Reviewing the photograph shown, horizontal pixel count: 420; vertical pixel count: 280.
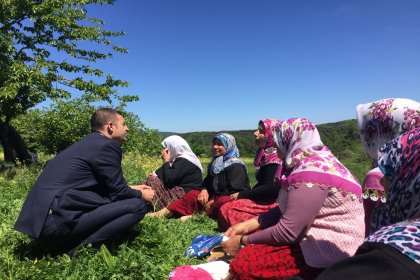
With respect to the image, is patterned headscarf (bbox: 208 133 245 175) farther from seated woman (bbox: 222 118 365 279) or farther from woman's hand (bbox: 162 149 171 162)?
seated woman (bbox: 222 118 365 279)

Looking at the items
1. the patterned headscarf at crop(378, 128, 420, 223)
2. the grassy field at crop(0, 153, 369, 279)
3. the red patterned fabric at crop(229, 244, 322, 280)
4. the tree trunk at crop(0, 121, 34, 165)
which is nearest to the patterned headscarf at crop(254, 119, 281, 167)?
the grassy field at crop(0, 153, 369, 279)

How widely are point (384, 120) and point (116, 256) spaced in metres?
2.53

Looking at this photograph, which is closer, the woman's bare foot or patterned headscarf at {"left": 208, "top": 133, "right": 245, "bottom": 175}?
the woman's bare foot

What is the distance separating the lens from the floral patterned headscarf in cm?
217

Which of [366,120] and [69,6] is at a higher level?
[69,6]

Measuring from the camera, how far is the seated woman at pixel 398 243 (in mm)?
889

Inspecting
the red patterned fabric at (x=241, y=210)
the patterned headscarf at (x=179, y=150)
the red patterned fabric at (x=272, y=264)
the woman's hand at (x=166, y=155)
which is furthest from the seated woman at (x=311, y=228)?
the woman's hand at (x=166, y=155)

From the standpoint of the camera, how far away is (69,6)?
35.6 feet

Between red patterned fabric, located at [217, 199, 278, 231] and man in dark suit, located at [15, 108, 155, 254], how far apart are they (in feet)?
3.68

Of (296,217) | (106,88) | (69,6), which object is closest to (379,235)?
(296,217)

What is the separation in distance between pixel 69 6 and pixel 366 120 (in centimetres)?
1069

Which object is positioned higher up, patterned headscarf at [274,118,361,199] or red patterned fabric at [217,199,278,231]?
patterned headscarf at [274,118,361,199]

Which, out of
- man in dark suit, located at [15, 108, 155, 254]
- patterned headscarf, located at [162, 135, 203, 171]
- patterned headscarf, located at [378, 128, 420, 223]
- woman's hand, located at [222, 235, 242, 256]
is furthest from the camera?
patterned headscarf, located at [162, 135, 203, 171]

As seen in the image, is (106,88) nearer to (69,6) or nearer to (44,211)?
(69,6)
